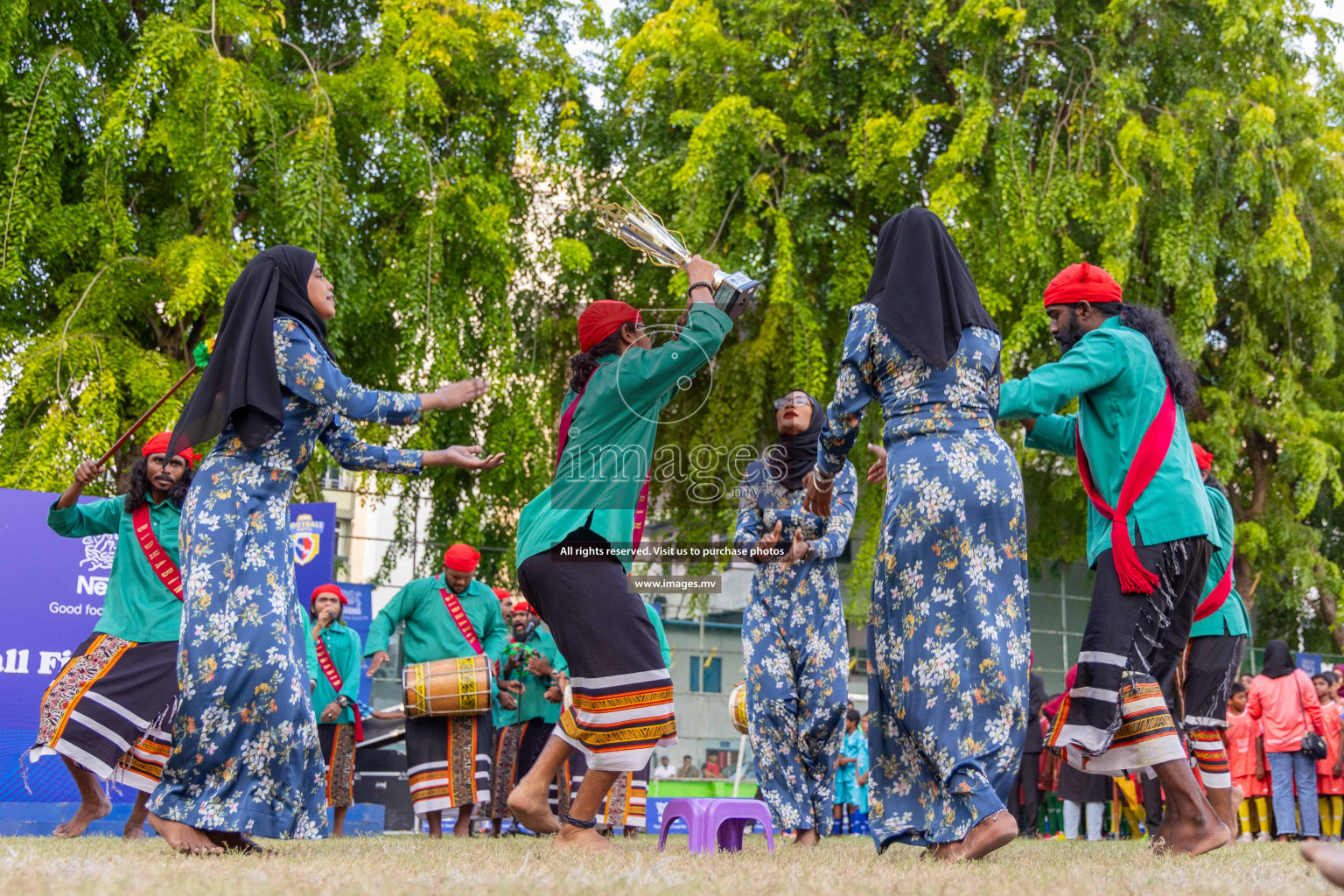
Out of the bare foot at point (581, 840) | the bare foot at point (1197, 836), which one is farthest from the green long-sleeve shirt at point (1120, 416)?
the bare foot at point (581, 840)

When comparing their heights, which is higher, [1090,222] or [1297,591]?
[1090,222]

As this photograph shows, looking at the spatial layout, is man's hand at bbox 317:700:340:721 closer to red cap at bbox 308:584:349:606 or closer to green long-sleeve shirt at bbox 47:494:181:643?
red cap at bbox 308:584:349:606

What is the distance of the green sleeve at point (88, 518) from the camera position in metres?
5.91

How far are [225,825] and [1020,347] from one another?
9.80 m

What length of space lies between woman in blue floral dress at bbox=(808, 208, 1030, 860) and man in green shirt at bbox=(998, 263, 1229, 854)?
1.05ft

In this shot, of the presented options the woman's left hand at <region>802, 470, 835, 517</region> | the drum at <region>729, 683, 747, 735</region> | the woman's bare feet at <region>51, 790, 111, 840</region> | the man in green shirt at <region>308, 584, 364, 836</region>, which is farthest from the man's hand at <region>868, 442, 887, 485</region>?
the man in green shirt at <region>308, 584, 364, 836</region>

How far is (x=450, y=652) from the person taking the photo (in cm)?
818

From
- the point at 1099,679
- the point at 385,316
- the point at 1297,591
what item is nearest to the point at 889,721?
the point at 1099,679

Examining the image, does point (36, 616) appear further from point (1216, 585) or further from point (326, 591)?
point (1216, 585)

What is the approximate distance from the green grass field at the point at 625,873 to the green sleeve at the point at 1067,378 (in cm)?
152

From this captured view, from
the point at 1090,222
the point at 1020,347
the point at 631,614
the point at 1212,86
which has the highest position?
the point at 1212,86

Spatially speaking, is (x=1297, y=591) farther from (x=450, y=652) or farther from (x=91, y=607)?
(x=91, y=607)

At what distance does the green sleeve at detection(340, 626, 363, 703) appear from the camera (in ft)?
28.1

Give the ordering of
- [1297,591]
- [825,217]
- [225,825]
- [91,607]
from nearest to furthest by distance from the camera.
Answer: [225,825], [91,607], [825,217], [1297,591]
